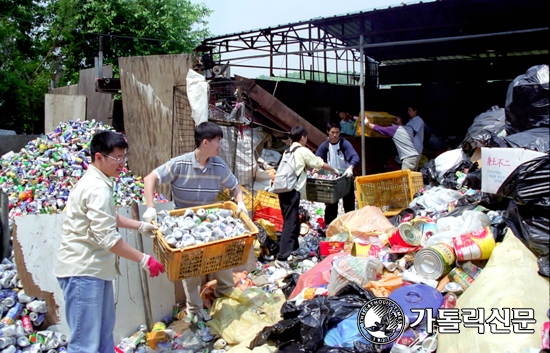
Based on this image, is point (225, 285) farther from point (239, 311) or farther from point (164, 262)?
point (164, 262)

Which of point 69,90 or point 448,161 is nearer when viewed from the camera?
point 448,161

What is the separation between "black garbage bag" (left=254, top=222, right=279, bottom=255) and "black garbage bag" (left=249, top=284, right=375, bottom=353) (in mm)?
1987

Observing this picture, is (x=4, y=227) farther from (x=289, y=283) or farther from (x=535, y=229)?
(x=535, y=229)

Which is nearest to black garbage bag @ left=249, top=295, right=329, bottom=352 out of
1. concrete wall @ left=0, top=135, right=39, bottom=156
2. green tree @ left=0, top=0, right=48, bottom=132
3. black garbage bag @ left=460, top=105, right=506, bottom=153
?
black garbage bag @ left=460, top=105, right=506, bottom=153

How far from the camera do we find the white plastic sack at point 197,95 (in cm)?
517

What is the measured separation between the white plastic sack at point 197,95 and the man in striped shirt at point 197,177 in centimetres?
175

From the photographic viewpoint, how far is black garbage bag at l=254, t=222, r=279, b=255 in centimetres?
527

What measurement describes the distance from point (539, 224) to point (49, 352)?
12.4ft

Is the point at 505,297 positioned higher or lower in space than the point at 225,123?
lower

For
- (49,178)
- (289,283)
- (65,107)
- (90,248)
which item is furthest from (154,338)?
(65,107)

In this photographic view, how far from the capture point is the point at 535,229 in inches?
113

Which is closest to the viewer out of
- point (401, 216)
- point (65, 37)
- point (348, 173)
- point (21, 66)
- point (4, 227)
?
point (4, 227)

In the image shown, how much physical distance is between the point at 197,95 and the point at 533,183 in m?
3.87

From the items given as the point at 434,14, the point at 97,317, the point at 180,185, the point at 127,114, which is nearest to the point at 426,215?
the point at 180,185
